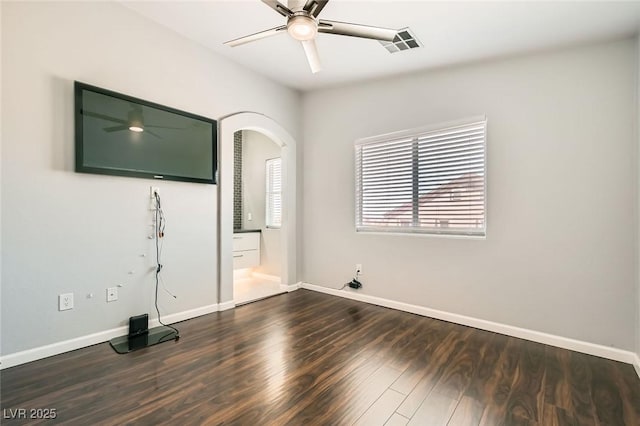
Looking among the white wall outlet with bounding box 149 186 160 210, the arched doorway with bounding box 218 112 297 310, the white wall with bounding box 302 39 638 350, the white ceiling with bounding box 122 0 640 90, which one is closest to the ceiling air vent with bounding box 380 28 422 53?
the white ceiling with bounding box 122 0 640 90

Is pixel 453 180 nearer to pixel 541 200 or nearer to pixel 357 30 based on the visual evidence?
pixel 541 200

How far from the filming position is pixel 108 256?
261 centimetres

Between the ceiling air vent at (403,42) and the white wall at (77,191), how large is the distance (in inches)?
82.3

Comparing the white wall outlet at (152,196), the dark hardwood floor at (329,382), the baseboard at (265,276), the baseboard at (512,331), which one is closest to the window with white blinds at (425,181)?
the baseboard at (512,331)

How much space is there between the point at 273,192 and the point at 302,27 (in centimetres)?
354

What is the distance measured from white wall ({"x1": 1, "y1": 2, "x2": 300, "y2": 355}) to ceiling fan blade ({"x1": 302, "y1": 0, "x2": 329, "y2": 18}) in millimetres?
1851

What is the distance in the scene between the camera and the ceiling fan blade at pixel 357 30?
6.73ft

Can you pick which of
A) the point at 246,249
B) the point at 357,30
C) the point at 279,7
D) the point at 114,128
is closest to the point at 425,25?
the point at 357,30

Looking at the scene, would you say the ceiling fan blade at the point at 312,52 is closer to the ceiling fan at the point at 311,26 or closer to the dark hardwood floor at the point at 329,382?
the ceiling fan at the point at 311,26

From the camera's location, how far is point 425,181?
3.45 metres

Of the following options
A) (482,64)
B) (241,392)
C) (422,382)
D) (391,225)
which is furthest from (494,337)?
(482,64)

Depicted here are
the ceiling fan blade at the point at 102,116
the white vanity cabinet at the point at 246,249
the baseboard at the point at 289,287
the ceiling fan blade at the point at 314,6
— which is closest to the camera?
the ceiling fan blade at the point at 314,6

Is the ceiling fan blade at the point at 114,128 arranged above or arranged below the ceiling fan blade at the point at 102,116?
below

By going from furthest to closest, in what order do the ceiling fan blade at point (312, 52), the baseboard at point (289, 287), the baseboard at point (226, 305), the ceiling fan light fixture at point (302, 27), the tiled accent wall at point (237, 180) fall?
the tiled accent wall at point (237, 180) < the baseboard at point (289, 287) < the baseboard at point (226, 305) < the ceiling fan blade at point (312, 52) < the ceiling fan light fixture at point (302, 27)
